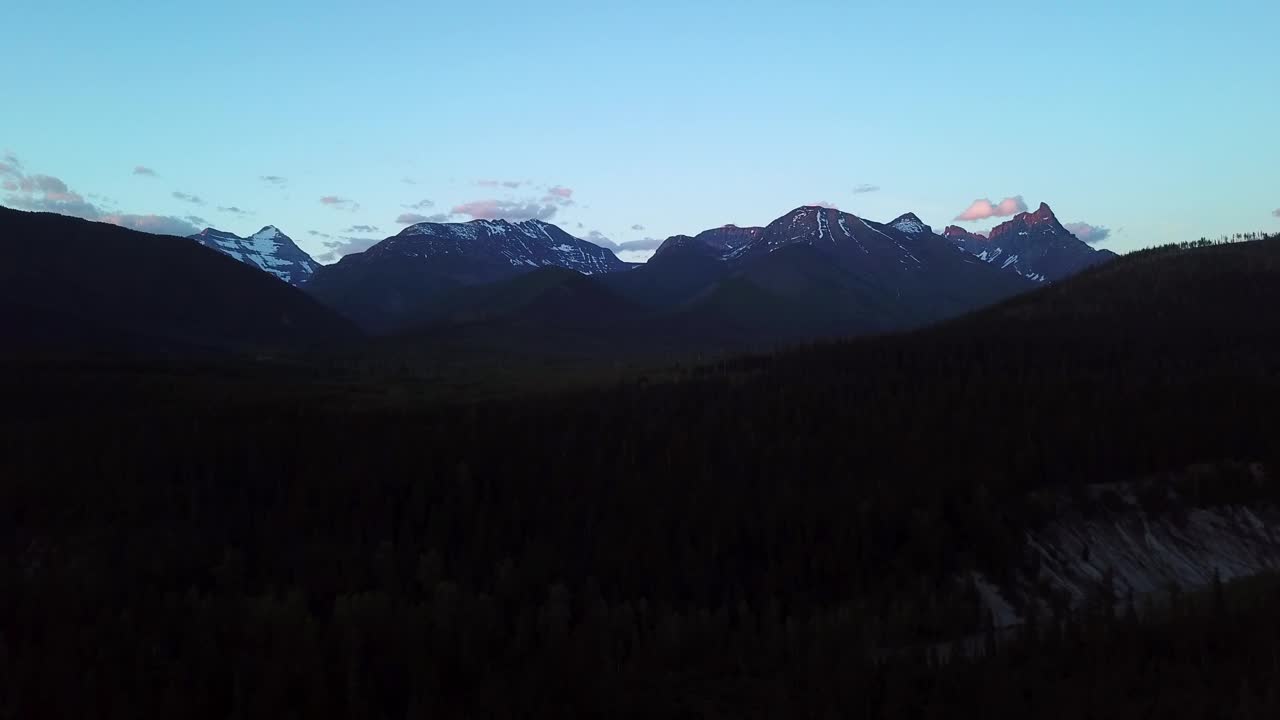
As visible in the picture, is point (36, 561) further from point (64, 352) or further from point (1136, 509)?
point (64, 352)

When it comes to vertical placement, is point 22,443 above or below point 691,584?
above

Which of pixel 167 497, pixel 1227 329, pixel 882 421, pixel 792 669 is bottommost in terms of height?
pixel 792 669

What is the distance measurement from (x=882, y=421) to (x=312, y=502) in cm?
6355

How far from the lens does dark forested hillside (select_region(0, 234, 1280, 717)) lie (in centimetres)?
5675

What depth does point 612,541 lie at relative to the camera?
87938 millimetres

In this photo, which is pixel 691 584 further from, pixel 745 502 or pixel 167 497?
pixel 167 497

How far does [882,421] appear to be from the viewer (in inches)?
4604

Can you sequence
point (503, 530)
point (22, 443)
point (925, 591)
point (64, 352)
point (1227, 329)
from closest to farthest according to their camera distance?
point (925, 591), point (503, 530), point (22, 443), point (1227, 329), point (64, 352)

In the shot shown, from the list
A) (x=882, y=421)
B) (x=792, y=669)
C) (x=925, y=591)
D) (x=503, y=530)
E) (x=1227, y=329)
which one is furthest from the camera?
(x=1227, y=329)

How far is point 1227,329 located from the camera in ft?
529

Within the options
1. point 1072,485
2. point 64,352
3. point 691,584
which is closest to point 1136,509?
point 1072,485

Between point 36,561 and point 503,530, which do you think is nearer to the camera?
point 36,561

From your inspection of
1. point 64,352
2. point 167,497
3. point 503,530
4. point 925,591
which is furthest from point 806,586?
point 64,352

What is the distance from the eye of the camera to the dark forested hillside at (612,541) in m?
56.8
